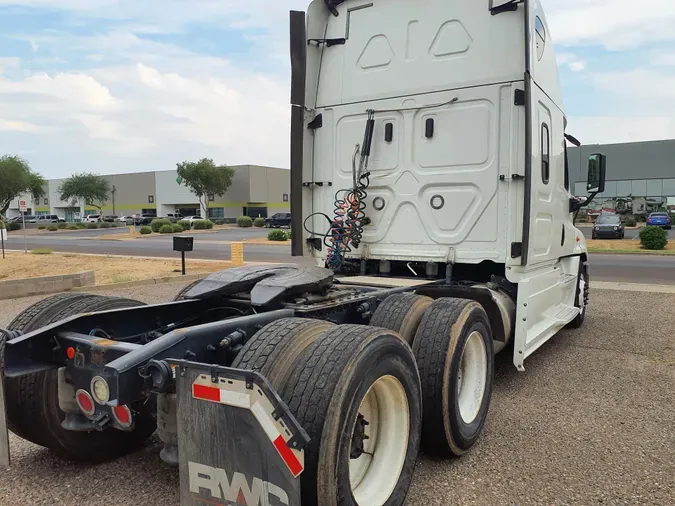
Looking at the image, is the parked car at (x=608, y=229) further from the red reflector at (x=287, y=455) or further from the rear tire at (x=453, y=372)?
the red reflector at (x=287, y=455)

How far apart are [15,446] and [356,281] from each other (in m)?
2.91

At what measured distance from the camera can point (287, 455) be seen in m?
2.07

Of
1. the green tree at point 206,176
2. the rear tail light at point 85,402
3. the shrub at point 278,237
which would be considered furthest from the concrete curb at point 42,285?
the green tree at point 206,176

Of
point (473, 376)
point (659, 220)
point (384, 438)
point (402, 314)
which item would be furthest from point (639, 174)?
point (384, 438)

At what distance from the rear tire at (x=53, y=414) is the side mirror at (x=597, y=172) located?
572cm

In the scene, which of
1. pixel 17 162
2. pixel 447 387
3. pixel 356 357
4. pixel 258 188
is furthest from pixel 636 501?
pixel 258 188

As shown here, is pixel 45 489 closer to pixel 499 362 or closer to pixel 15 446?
pixel 15 446

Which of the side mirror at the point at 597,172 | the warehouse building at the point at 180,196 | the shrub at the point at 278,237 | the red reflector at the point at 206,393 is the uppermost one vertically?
the warehouse building at the point at 180,196

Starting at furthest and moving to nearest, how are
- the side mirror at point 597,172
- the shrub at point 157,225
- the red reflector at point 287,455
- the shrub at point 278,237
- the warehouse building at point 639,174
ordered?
the warehouse building at point 639,174
the shrub at point 157,225
the shrub at point 278,237
the side mirror at point 597,172
the red reflector at point 287,455

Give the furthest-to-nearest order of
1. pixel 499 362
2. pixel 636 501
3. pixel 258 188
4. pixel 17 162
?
pixel 258 188 → pixel 17 162 → pixel 499 362 → pixel 636 501

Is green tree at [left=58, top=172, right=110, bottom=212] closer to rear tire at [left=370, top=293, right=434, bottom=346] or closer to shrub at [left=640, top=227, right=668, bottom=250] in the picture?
shrub at [left=640, top=227, right=668, bottom=250]

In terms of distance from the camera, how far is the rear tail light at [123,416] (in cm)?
255

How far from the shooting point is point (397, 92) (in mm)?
5199

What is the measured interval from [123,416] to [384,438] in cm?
130
